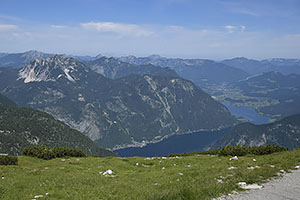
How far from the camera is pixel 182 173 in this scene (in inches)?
1077

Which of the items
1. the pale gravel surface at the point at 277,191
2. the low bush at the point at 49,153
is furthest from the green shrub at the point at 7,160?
the pale gravel surface at the point at 277,191

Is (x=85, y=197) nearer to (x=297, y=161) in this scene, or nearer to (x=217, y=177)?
(x=217, y=177)

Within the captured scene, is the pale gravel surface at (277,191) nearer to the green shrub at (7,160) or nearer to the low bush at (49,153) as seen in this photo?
the green shrub at (7,160)

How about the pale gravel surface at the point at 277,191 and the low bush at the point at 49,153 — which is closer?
the pale gravel surface at the point at 277,191

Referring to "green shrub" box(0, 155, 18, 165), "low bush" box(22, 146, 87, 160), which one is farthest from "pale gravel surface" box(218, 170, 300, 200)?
"low bush" box(22, 146, 87, 160)

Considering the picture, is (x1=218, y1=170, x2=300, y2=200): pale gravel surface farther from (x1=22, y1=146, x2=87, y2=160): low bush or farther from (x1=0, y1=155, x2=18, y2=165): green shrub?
(x1=22, y1=146, x2=87, y2=160): low bush

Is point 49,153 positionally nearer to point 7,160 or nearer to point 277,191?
point 7,160

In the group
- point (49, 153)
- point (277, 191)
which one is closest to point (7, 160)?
point (49, 153)

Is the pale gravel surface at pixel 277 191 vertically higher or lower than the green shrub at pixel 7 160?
higher

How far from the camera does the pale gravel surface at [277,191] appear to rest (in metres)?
16.6

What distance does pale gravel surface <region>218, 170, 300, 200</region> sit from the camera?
655 inches

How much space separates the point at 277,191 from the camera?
59.3 ft

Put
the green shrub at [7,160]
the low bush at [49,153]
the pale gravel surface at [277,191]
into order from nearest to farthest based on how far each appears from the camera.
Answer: the pale gravel surface at [277,191] → the green shrub at [7,160] → the low bush at [49,153]

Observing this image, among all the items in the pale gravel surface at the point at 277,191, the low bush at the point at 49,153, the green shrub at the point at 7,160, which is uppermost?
the pale gravel surface at the point at 277,191
